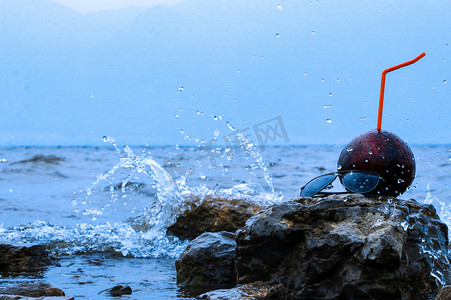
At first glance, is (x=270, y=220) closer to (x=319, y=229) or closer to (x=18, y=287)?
(x=319, y=229)

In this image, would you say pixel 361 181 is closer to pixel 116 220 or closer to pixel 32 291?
pixel 32 291

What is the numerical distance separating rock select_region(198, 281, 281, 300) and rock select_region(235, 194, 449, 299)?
6cm

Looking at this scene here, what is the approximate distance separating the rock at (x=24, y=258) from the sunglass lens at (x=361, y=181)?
9.19ft

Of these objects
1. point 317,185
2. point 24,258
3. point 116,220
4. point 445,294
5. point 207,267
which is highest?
point 317,185

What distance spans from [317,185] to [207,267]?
1005 mm

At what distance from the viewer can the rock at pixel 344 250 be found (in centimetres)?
318

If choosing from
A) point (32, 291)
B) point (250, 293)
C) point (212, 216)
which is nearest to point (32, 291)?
point (32, 291)

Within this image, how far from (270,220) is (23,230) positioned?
176 inches

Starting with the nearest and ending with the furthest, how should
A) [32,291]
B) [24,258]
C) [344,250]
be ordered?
[344,250] < [32,291] < [24,258]

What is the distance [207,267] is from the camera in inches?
157

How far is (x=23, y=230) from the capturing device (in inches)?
271

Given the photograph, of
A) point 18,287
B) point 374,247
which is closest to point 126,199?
point 18,287

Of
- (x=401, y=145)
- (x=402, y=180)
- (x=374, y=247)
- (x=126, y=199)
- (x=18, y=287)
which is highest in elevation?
(x=401, y=145)

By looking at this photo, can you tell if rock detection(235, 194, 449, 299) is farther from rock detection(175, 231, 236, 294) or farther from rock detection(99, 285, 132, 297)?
rock detection(99, 285, 132, 297)
